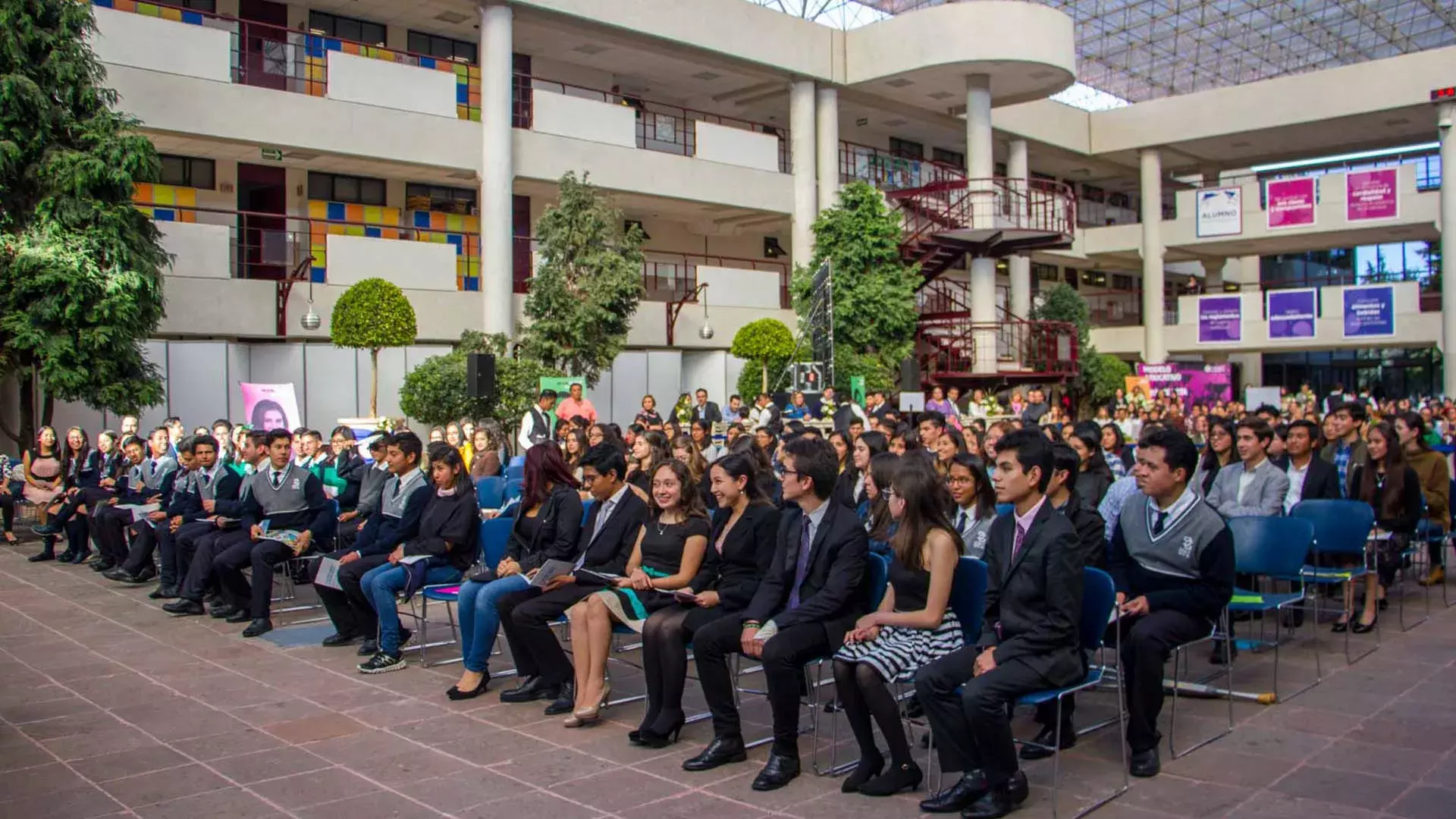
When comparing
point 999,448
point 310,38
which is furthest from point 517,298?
point 999,448

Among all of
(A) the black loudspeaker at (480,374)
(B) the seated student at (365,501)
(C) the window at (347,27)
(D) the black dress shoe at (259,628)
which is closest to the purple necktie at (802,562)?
(B) the seated student at (365,501)

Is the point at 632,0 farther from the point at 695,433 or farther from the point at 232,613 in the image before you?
the point at 232,613

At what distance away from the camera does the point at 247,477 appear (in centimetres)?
1016

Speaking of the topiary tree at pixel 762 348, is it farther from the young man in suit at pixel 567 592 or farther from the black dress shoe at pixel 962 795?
the black dress shoe at pixel 962 795

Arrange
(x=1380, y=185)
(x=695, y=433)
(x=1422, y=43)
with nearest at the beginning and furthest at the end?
(x=695, y=433)
(x=1380, y=185)
(x=1422, y=43)

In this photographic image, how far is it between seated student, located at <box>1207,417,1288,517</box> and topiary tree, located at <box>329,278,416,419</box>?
1409cm

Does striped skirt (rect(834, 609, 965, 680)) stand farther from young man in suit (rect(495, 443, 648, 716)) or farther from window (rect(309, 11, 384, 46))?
window (rect(309, 11, 384, 46))

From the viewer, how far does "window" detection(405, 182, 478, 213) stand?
24.4 meters

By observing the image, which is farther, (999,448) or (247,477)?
(247,477)

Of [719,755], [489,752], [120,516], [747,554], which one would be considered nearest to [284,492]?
[120,516]

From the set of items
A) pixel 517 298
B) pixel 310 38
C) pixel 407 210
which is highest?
pixel 310 38

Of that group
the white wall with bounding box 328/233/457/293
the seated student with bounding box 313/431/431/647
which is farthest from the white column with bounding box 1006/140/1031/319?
the seated student with bounding box 313/431/431/647

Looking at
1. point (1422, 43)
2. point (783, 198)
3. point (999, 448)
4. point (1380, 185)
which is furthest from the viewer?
point (1422, 43)

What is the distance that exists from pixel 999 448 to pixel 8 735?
5.72 metres
